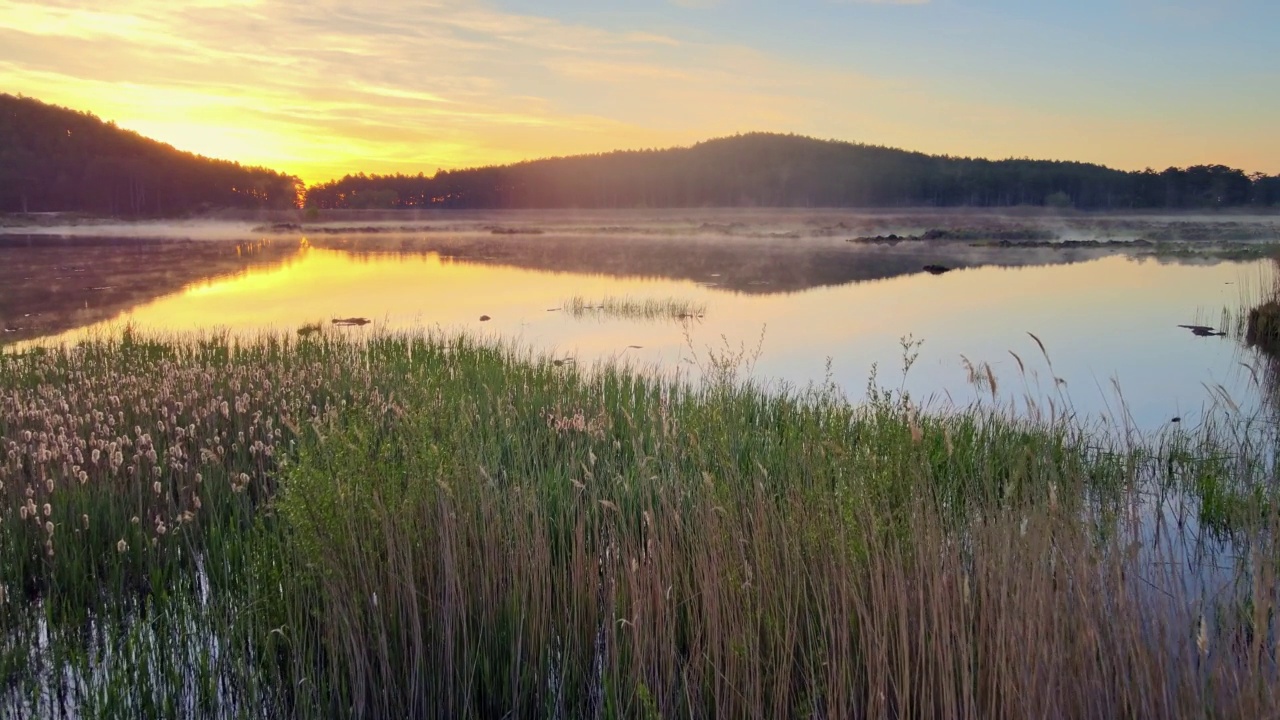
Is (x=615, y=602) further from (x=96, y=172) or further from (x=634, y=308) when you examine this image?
(x=96, y=172)

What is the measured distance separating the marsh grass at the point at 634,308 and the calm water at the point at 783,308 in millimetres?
544

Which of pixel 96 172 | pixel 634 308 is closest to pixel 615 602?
pixel 634 308

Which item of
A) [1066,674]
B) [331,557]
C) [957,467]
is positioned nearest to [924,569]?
[1066,674]

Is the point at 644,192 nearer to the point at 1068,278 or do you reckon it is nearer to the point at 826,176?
the point at 826,176

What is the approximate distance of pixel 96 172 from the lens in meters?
88.6

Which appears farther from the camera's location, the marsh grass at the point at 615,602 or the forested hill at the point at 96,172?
the forested hill at the point at 96,172

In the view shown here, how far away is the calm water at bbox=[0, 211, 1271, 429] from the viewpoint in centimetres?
1498

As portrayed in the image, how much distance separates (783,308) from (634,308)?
531 cm

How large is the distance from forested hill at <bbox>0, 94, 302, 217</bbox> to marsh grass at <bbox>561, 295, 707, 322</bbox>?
80.5 meters

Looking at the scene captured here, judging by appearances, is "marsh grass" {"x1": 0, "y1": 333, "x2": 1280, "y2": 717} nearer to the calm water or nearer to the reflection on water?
the calm water

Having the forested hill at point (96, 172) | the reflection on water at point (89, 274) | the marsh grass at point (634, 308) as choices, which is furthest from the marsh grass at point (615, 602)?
the forested hill at point (96, 172)

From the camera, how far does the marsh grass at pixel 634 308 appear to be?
22719 millimetres

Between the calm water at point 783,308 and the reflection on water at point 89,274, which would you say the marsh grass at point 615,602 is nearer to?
the calm water at point 783,308

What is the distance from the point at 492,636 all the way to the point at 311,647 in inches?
31.1
